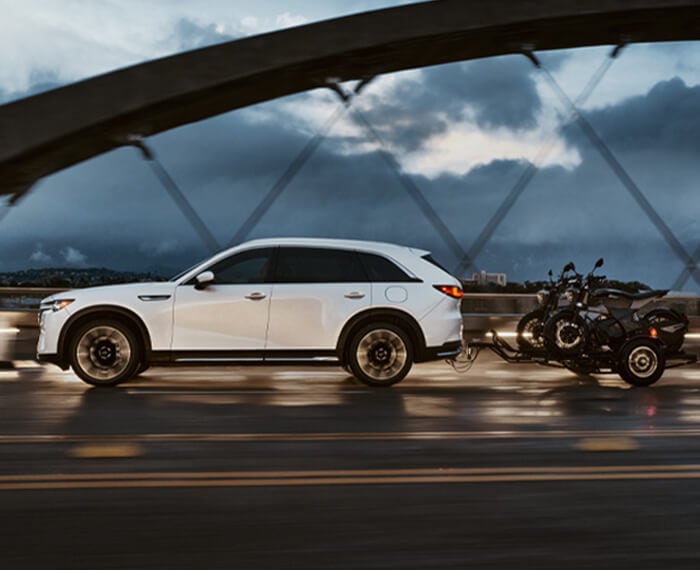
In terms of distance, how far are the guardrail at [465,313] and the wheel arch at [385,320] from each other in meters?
4.35

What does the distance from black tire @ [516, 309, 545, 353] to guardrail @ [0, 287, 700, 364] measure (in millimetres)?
1735

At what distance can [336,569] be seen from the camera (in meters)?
3.89

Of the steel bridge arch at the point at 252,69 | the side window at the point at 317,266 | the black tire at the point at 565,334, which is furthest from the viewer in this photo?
the steel bridge arch at the point at 252,69

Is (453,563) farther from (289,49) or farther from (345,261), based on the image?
(289,49)

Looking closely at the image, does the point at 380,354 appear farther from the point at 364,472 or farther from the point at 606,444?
the point at 364,472

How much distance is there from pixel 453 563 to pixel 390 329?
6.80 meters

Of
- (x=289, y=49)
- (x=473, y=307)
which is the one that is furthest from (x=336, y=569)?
(x=289, y=49)

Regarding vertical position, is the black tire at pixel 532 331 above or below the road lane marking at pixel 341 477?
above

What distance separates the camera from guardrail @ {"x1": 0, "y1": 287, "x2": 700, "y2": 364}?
48.7 ft

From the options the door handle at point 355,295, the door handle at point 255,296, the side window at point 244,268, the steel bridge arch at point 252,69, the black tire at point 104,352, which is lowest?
the black tire at point 104,352

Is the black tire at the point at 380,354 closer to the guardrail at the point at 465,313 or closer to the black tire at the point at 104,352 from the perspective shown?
the black tire at the point at 104,352

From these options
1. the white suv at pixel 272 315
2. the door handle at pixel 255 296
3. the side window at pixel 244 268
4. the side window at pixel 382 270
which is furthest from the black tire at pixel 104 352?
the side window at pixel 382 270

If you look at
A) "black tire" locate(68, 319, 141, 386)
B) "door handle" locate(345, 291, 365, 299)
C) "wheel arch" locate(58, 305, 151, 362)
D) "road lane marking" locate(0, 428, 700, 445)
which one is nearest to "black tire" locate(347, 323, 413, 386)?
"door handle" locate(345, 291, 365, 299)

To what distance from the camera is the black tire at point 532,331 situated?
12.2m
